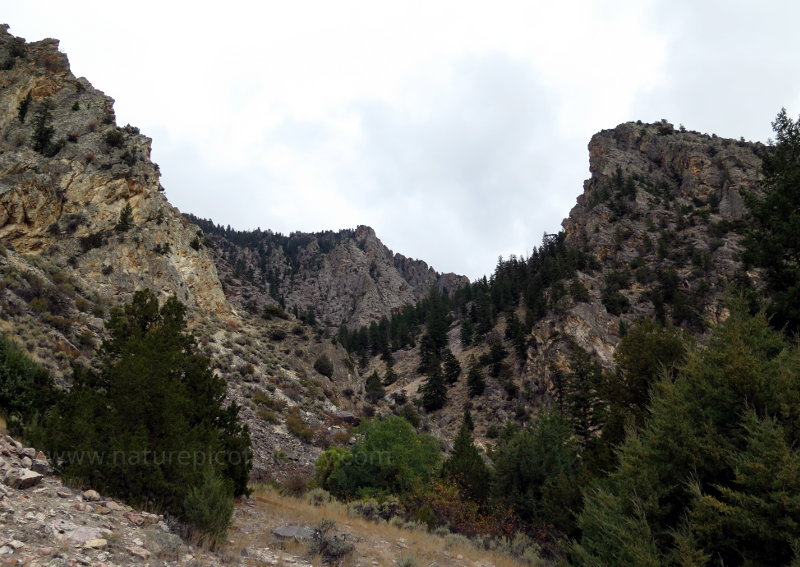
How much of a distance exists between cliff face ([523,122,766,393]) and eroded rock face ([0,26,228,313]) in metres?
43.6

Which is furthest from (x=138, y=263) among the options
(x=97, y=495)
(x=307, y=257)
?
(x=307, y=257)

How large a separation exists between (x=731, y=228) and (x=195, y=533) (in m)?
87.5

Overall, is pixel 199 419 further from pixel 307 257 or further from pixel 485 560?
pixel 307 257

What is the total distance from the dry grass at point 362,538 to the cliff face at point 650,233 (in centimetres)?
4208

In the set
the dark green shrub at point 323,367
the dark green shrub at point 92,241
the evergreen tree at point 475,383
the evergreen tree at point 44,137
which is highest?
the evergreen tree at point 44,137

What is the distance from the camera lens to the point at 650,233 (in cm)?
7931

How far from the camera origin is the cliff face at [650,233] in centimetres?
6025

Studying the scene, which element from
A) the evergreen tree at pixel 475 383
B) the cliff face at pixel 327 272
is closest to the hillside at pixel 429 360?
the evergreen tree at pixel 475 383

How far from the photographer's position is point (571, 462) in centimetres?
1783

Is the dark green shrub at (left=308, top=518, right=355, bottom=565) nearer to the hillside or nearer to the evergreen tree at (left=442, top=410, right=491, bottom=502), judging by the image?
the hillside

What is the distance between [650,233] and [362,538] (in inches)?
3221

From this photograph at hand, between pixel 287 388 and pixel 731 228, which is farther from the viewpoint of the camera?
pixel 731 228

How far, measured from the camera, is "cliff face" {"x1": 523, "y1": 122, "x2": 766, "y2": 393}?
6025 centimetres

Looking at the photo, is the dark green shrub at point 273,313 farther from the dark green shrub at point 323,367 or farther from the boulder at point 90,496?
the boulder at point 90,496
